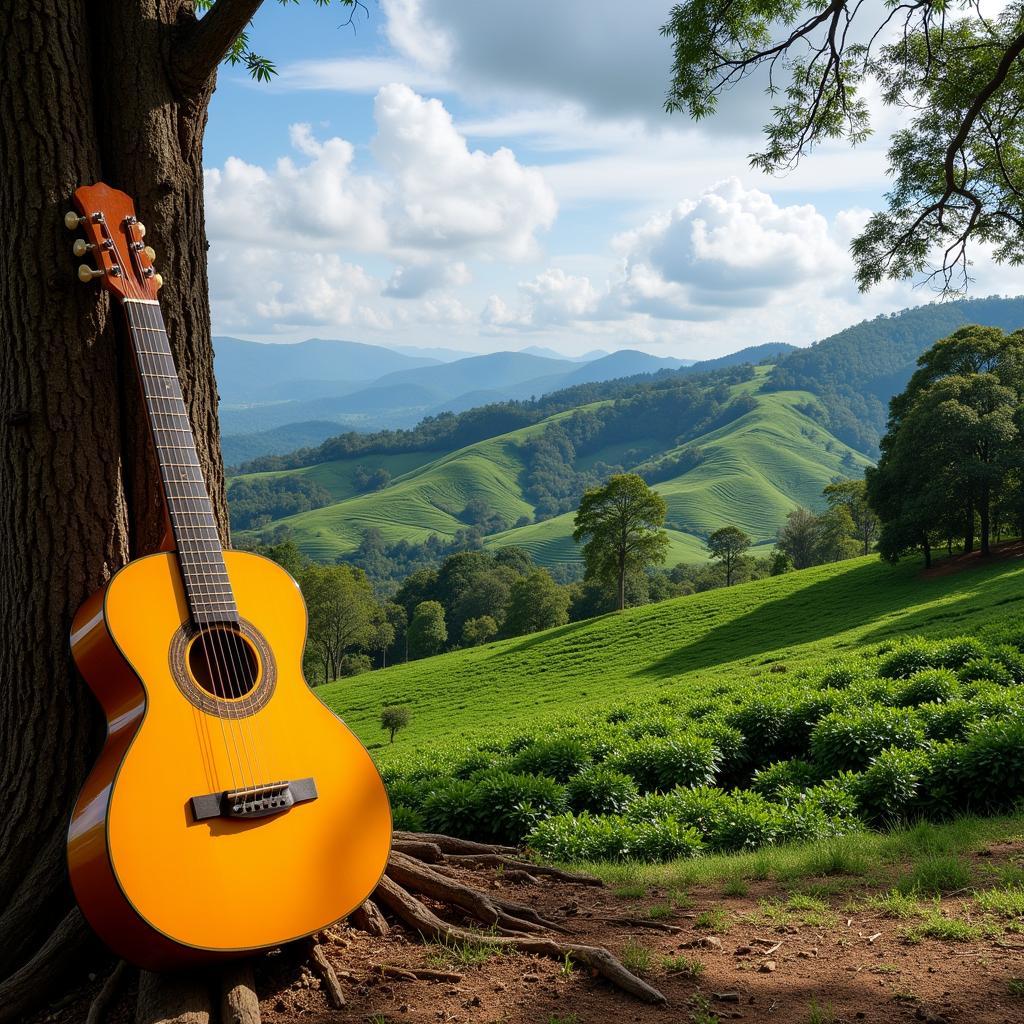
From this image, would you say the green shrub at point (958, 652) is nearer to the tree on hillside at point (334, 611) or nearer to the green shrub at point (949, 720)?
the green shrub at point (949, 720)

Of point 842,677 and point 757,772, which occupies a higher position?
point 757,772

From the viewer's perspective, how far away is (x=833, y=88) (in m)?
9.16

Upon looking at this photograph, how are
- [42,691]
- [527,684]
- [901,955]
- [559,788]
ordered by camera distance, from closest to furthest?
[901,955]
[42,691]
[559,788]
[527,684]

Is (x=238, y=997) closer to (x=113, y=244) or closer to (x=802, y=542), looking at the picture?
(x=113, y=244)

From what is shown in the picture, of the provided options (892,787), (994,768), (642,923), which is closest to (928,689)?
(994,768)

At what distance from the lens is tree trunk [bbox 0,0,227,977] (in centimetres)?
394

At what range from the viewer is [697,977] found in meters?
3.55

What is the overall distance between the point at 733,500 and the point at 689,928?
188 metres

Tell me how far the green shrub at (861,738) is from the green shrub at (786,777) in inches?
5.8

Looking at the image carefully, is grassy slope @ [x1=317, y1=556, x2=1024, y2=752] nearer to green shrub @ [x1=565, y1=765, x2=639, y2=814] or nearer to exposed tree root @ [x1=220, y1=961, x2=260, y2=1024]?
green shrub @ [x1=565, y1=765, x2=639, y2=814]

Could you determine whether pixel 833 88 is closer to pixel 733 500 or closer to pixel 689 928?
pixel 689 928

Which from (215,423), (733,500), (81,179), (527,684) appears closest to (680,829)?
(215,423)

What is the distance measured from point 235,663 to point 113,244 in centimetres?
211

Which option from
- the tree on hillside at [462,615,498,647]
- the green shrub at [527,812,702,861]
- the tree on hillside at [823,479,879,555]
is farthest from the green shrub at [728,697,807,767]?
the tree on hillside at [823,479,879,555]
